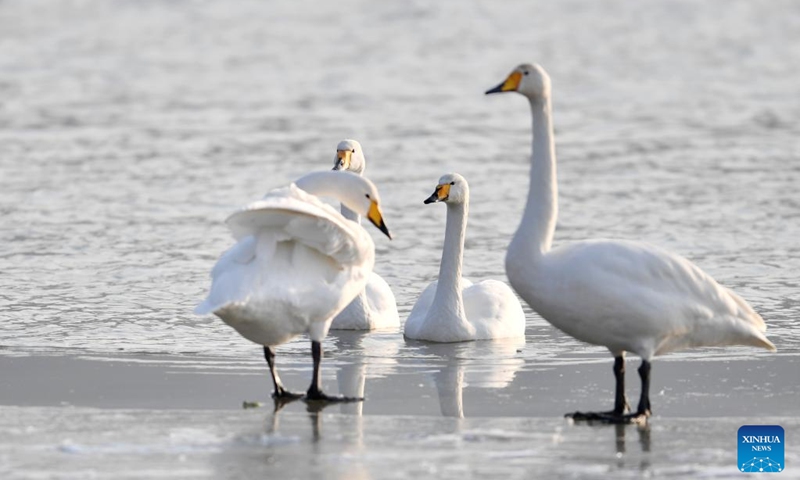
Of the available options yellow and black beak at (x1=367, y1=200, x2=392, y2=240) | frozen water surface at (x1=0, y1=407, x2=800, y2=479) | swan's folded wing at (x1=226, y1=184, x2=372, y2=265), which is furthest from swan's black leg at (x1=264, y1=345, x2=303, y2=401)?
yellow and black beak at (x1=367, y1=200, x2=392, y2=240)

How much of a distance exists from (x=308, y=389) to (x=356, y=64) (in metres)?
19.3

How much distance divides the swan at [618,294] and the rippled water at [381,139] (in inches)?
70.3

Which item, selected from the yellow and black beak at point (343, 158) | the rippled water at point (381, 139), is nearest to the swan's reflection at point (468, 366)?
the rippled water at point (381, 139)

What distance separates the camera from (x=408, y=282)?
12664mm

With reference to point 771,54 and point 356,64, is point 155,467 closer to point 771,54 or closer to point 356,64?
point 356,64

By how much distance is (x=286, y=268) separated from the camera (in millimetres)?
8320

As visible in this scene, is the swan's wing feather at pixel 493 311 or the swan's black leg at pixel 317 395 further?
the swan's wing feather at pixel 493 311

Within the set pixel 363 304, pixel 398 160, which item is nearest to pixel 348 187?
pixel 363 304

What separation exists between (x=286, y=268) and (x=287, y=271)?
2 centimetres

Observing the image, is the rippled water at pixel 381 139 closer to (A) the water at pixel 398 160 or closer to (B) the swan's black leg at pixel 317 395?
(A) the water at pixel 398 160

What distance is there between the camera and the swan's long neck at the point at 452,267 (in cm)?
1059

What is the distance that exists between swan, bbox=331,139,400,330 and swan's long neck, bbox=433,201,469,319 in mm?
469

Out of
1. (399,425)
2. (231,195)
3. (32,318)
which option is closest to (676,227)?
(231,195)

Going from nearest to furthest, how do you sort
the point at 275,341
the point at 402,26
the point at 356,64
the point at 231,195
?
the point at 275,341 < the point at 231,195 < the point at 356,64 < the point at 402,26
